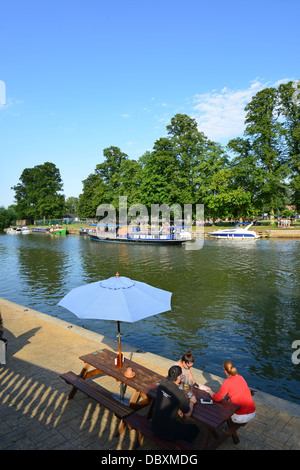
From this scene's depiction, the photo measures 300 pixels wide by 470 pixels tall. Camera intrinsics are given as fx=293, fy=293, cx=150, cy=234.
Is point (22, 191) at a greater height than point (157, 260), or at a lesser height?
greater

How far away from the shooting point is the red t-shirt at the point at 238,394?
4.90 metres

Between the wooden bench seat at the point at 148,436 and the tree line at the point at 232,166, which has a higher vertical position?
the tree line at the point at 232,166

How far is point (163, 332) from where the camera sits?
12.6m

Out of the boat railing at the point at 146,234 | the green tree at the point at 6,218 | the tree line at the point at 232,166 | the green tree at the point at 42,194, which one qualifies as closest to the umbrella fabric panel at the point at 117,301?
the boat railing at the point at 146,234

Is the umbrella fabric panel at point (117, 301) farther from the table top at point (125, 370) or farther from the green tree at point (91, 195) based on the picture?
the green tree at point (91, 195)

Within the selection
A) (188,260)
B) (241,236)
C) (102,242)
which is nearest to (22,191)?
(102,242)

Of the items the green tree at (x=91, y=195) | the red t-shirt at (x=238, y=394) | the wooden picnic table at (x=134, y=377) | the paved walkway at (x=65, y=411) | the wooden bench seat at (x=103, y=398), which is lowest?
the paved walkway at (x=65, y=411)

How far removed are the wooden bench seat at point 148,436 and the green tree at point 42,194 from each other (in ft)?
342

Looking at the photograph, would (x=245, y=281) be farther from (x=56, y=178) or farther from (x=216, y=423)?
(x=56, y=178)

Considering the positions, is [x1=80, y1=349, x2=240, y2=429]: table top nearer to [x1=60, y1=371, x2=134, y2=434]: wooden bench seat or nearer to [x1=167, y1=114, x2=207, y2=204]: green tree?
[x1=60, y1=371, x2=134, y2=434]: wooden bench seat

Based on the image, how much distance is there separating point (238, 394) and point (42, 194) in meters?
109

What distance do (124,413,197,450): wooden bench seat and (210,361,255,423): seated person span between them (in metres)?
0.96

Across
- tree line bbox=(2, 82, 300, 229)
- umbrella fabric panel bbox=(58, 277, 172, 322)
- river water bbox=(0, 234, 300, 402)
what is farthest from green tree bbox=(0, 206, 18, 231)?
umbrella fabric panel bbox=(58, 277, 172, 322)

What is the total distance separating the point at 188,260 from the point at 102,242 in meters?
27.3
